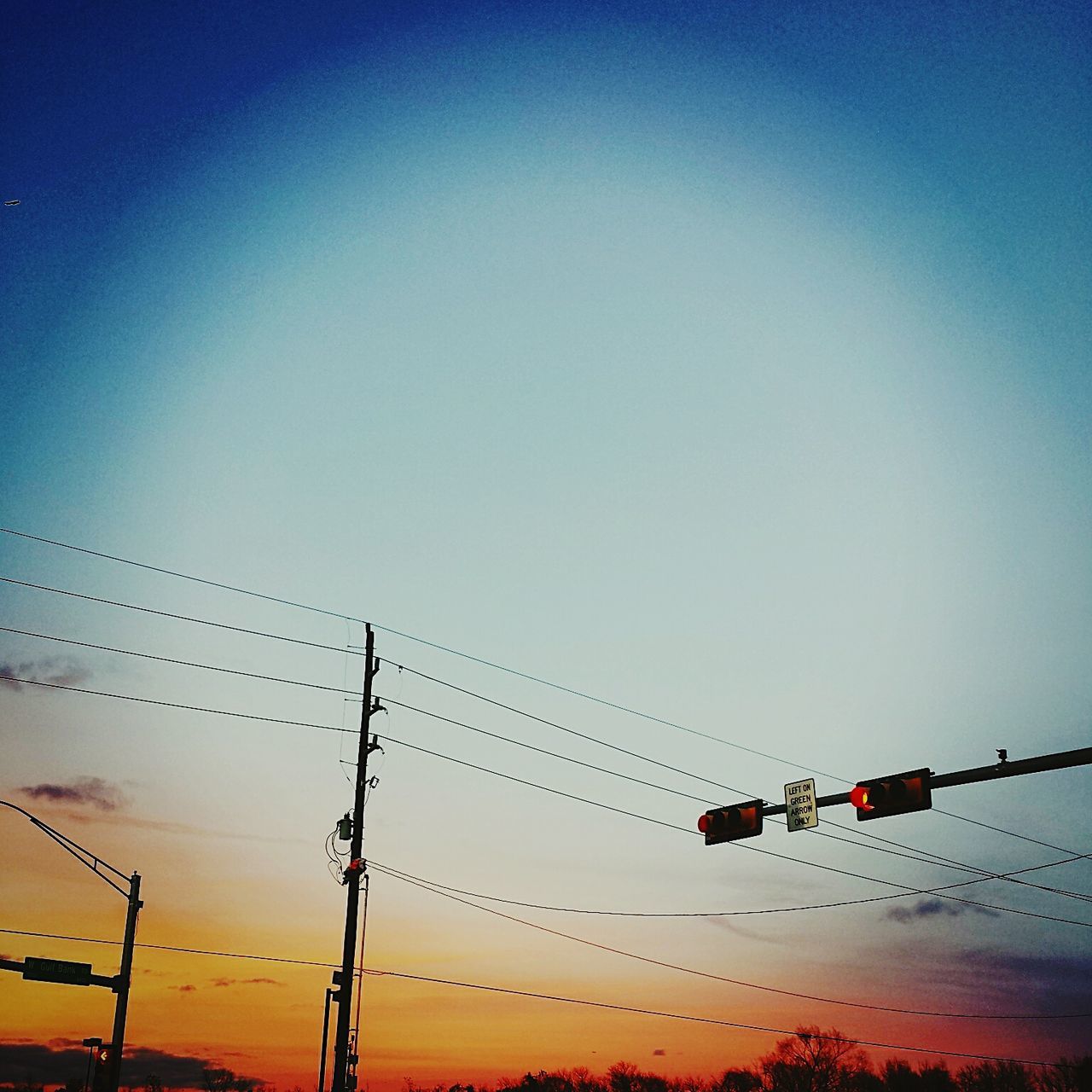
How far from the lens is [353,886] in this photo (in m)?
25.4

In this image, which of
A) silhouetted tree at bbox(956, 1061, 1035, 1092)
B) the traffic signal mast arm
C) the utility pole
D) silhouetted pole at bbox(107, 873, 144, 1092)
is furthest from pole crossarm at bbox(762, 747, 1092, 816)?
silhouetted tree at bbox(956, 1061, 1035, 1092)

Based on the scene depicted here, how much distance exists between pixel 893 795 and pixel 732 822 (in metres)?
3.95

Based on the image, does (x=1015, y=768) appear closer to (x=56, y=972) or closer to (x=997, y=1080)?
(x=56, y=972)

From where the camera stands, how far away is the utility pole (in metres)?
24.4

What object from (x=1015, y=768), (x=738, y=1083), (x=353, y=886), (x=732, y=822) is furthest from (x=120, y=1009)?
(x=738, y=1083)

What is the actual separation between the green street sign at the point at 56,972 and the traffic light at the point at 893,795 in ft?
70.4

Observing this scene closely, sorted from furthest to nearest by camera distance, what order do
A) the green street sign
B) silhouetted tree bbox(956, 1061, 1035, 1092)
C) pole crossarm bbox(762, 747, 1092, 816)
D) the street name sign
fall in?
silhouetted tree bbox(956, 1061, 1035, 1092) → the green street sign → the street name sign → pole crossarm bbox(762, 747, 1092, 816)

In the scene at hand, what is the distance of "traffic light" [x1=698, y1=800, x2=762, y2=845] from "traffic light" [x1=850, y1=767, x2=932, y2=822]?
257 cm

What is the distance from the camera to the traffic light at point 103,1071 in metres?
28.3

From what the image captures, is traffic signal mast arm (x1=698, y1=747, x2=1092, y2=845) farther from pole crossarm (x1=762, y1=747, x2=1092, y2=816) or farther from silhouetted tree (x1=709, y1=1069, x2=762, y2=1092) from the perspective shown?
silhouetted tree (x1=709, y1=1069, x2=762, y2=1092)

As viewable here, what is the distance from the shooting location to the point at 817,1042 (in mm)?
115812

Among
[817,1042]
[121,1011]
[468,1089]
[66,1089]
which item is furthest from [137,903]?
[468,1089]

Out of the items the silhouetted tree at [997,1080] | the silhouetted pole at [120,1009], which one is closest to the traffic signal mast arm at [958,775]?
the silhouetted pole at [120,1009]

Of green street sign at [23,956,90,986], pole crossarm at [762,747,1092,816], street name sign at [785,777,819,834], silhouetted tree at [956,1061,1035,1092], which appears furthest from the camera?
silhouetted tree at [956,1061,1035,1092]
